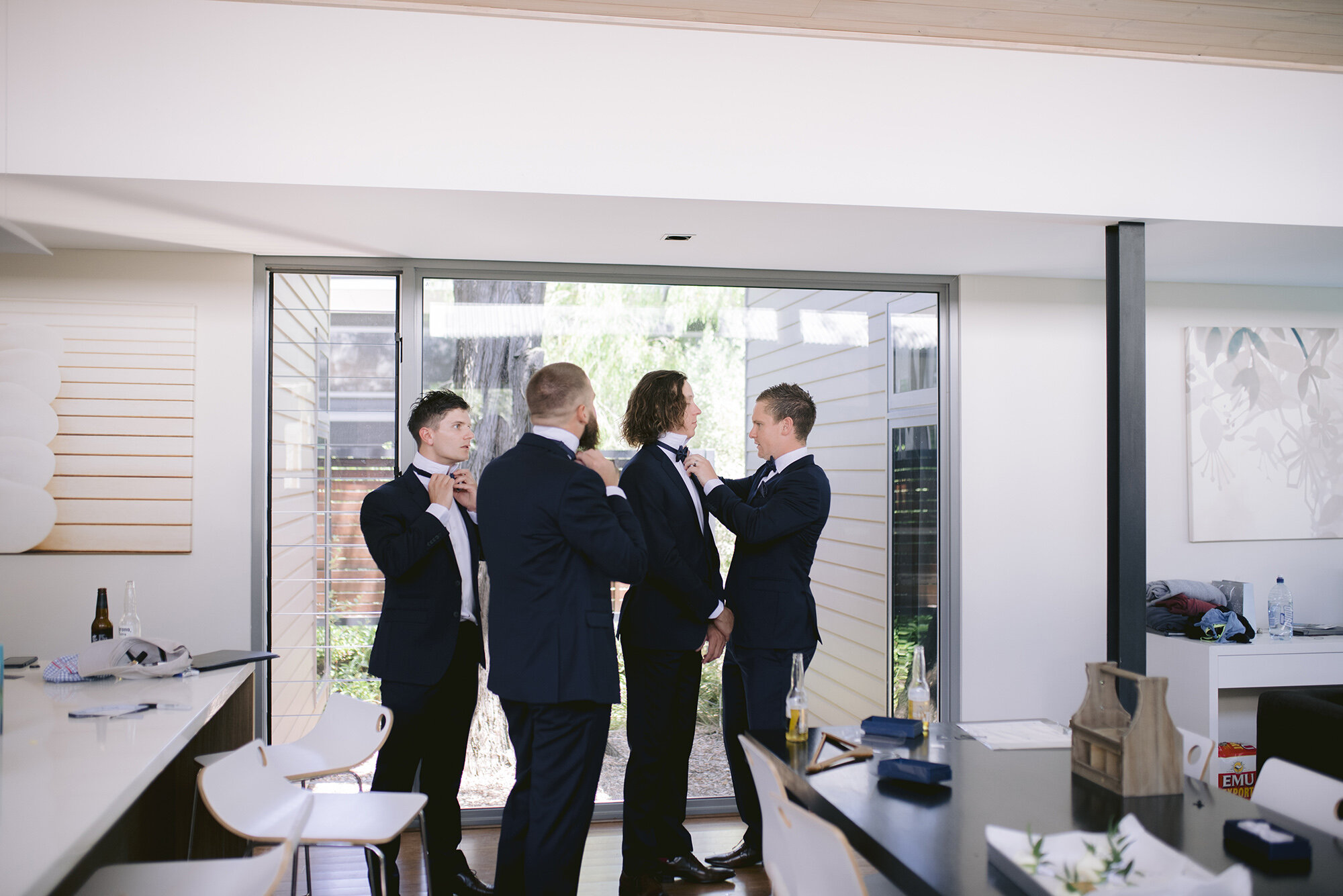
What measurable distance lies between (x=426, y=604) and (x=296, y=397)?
1506 mm

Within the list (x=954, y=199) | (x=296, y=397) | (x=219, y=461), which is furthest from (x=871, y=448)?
(x=219, y=461)

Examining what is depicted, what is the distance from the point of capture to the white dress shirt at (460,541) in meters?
3.23

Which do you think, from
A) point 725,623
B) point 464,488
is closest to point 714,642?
point 725,623

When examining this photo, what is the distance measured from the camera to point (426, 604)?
3.13 m

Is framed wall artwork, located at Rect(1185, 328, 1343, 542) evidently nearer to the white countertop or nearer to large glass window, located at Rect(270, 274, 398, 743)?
large glass window, located at Rect(270, 274, 398, 743)

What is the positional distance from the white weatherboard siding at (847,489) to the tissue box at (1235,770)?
5.14ft

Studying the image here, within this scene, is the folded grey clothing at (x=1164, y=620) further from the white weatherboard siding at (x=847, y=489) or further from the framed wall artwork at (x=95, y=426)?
the framed wall artwork at (x=95, y=426)

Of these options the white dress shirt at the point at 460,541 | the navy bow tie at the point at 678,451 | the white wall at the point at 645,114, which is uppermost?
the white wall at the point at 645,114

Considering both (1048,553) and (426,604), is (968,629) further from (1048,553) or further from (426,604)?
(426,604)

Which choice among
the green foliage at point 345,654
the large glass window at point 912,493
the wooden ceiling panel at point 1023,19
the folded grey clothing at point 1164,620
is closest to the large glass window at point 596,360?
the green foliage at point 345,654

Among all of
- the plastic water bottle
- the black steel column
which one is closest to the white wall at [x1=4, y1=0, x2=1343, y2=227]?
the black steel column

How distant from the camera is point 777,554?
11.3ft

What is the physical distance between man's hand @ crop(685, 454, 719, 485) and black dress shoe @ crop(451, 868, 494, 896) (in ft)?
5.12

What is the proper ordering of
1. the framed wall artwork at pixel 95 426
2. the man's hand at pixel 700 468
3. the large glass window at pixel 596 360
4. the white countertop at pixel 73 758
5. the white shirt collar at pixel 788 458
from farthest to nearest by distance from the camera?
the large glass window at pixel 596 360
the framed wall artwork at pixel 95 426
the white shirt collar at pixel 788 458
the man's hand at pixel 700 468
the white countertop at pixel 73 758
